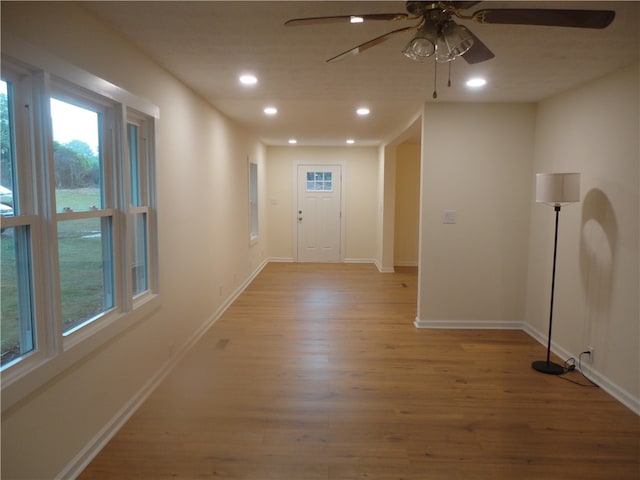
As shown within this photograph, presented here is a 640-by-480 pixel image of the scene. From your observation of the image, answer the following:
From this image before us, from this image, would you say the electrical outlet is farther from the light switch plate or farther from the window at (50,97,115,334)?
the window at (50,97,115,334)

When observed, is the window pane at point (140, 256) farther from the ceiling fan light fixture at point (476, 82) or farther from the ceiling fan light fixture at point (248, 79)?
the ceiling fan light fixture at point (476, 82)

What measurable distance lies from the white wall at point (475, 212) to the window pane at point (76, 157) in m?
3.08

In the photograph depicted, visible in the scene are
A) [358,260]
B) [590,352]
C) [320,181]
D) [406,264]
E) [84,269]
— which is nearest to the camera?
[84,269]

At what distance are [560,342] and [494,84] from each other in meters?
2.34

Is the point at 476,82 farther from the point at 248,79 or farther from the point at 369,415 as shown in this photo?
the point at 369,415

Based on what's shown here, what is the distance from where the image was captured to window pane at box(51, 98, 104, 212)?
213 centimetres

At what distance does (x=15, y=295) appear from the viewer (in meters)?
1.85

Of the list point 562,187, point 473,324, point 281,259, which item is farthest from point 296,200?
point 562,187

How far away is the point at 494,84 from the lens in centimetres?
363

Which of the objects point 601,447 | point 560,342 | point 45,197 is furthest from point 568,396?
point 45,197

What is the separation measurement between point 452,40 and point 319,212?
22.7 ft

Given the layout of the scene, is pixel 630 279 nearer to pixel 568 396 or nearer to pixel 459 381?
pixel 568 396

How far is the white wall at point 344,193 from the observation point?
8617 mm

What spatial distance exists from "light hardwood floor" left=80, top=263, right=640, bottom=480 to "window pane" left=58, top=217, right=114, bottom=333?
0.78m
